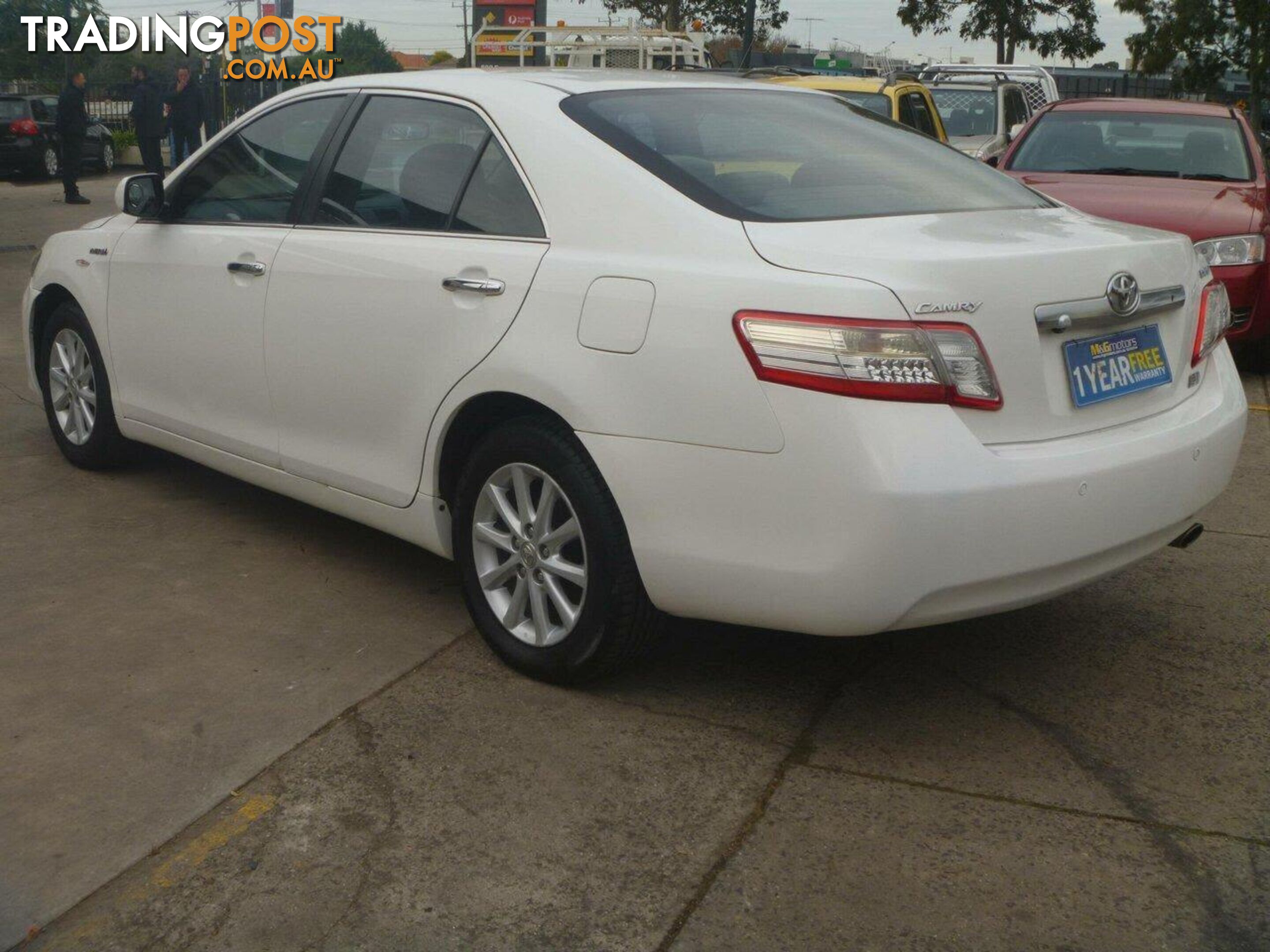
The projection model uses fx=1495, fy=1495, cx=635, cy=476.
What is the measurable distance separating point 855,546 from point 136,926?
62.5 inches

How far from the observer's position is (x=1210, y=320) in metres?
3.97

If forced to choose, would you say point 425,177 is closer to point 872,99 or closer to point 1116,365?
point 1116,365

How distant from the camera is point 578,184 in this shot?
373cm

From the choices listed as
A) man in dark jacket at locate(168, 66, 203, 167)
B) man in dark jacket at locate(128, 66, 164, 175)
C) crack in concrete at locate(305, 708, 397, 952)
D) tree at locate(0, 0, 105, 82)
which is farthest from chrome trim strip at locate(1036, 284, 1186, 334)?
tree at locate(0, 0, 105, 82)

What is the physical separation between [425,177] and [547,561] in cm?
122

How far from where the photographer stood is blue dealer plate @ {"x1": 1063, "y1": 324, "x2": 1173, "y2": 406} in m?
3.40

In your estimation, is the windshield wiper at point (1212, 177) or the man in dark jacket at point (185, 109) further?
the man in dark jacket at point (185, 109)

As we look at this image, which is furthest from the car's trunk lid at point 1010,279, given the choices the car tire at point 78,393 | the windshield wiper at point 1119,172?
the windshield wiper at point 1119,172

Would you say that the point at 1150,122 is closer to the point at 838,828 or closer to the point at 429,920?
the point at 838,828

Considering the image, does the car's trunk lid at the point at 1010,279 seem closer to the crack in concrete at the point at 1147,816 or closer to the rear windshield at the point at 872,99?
the crack in concrete at the point at 1147,816

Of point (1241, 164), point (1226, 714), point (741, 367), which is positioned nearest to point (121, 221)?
point (741, 367)

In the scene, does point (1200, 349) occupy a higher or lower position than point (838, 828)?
higher

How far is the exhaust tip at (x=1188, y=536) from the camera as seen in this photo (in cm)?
385

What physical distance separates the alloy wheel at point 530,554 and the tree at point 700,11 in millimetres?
41158
